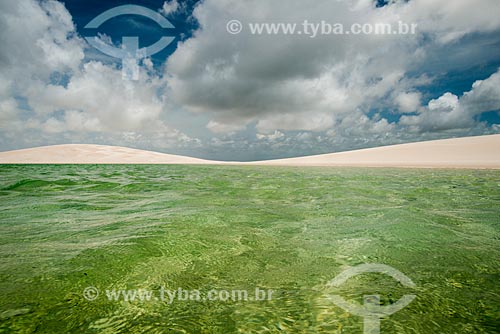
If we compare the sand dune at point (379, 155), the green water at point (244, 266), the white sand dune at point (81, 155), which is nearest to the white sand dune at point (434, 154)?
the sand dune at point (379, 155)

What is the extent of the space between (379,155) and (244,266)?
52.2 m

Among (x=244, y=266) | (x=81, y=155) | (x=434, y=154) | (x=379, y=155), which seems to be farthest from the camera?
(x=81, y=155)

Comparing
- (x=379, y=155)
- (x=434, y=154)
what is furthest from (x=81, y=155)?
(x=434, y=154)

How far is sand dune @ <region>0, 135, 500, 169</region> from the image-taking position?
3647 centimetres

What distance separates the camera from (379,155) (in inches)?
1950

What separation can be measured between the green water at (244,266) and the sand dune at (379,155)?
32.1 meters

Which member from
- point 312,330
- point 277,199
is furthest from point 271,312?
point 277,199

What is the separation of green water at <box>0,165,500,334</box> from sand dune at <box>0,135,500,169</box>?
32115 mm

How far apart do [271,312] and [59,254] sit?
315cm

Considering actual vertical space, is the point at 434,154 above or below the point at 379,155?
below

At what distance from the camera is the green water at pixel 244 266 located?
2320 millimetres

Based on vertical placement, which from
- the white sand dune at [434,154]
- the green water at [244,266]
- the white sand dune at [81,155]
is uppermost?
the white sand dune at [81,155]

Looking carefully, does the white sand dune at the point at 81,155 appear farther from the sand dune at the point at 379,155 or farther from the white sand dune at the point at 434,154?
the white sand dune at the point at 434,154

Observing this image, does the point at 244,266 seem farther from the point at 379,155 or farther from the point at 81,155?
the point at 81,155
